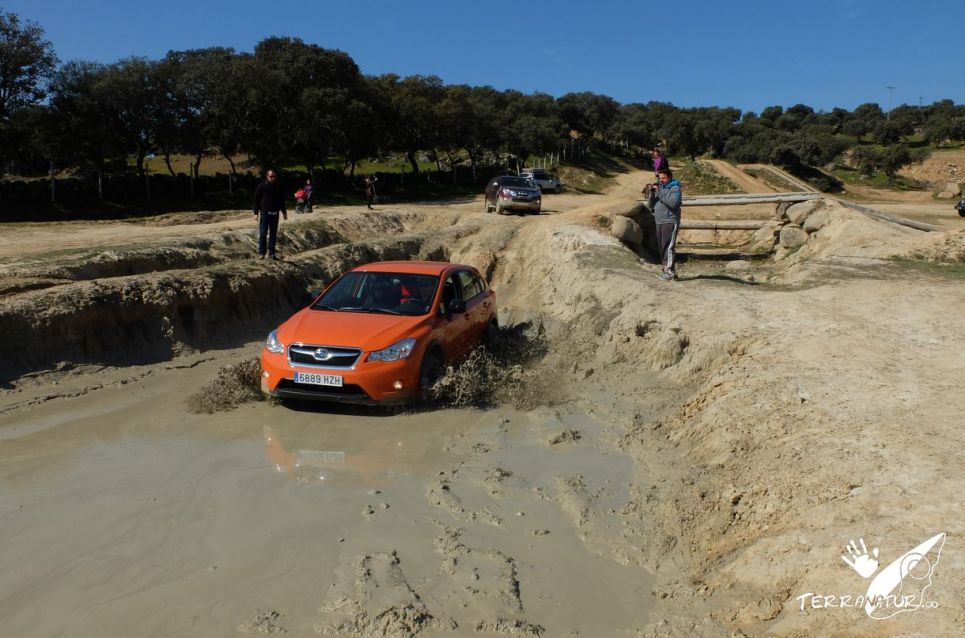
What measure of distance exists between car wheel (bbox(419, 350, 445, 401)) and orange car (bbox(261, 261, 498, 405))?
0.04ft

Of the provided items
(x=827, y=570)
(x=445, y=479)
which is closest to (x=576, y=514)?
(x=445, y=479)

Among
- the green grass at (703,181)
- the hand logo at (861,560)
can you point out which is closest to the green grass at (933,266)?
the hand logo at (861,560)

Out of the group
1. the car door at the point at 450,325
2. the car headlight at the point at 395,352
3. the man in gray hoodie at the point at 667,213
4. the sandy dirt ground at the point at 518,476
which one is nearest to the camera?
the sandy dirt ground at the point at 518,476

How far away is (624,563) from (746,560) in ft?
2.63

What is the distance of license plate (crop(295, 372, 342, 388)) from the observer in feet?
23.0

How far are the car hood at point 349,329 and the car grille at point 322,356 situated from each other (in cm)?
6

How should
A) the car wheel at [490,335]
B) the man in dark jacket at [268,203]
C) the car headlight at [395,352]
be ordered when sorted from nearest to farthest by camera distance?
the car headlight at [395,352] → the car wheel at [490,335] → the man in dark jacket at [268,203]

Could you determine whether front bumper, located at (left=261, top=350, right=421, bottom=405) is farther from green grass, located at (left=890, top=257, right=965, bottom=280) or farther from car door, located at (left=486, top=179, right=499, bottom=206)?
car door, located at (left=486, top=179, right=499, bottom=206)

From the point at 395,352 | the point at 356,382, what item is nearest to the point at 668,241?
the point at 395,352

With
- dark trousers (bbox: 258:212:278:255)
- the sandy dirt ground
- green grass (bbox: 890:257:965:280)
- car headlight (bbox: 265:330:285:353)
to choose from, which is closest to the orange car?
car headlight (bbox: 265:330:285:353)

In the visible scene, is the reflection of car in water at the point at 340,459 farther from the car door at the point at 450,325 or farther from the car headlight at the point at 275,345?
the car door at the point at 450,325

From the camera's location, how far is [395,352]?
23.7 feet

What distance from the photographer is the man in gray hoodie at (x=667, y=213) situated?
458 inches

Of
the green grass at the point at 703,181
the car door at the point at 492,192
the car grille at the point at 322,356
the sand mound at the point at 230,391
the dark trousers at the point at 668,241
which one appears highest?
the green grass at the point at 703,181
